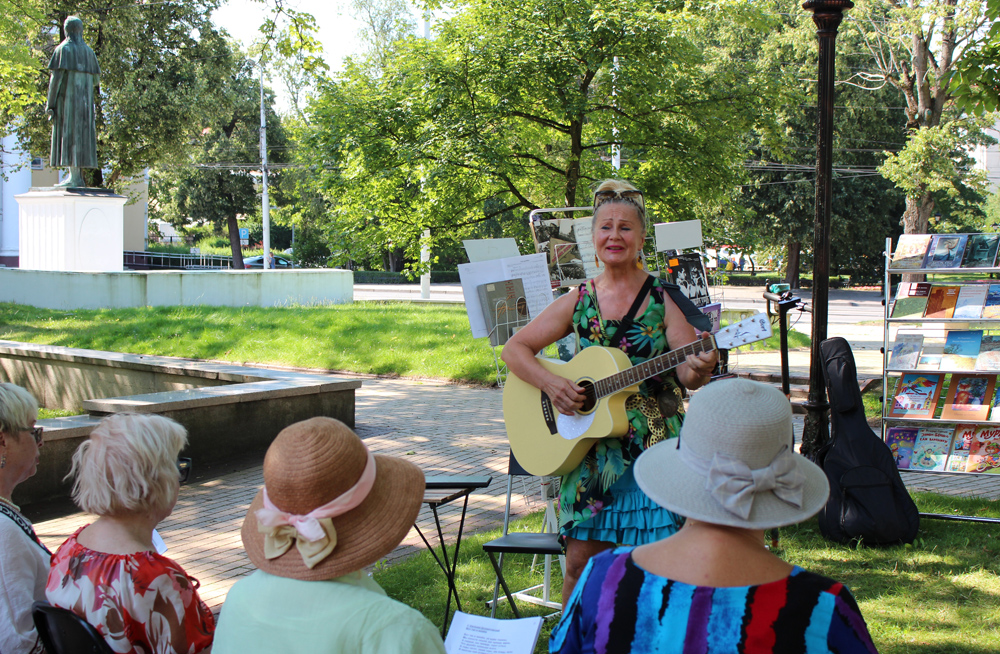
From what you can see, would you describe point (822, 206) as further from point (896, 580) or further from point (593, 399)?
point (593, 399)

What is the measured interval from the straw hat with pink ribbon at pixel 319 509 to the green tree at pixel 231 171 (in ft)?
126

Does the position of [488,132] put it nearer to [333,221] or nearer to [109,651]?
[333,221]

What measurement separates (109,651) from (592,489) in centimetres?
156

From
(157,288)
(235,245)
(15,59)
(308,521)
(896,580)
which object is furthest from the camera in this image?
(235,245)

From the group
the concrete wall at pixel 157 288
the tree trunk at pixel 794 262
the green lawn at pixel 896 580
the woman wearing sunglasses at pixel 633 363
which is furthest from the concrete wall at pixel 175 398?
the tree trunk at pixel 794 262

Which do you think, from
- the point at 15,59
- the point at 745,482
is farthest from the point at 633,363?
the point at 15,59

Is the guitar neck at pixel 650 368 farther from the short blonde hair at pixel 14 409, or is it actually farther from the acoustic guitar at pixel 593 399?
the short blonde hair at pixel 14 409

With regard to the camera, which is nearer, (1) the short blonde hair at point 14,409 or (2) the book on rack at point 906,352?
(1) the short blonde hair at point 14,409

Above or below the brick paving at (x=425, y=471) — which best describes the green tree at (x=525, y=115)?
above

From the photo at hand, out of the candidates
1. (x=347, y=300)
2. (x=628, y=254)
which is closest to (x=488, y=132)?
(x=628, y=254)

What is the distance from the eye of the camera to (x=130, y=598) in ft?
7.20

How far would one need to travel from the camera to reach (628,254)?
3.00 m

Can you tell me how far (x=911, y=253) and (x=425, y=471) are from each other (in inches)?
159

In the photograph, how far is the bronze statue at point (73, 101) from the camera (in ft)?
58.3
